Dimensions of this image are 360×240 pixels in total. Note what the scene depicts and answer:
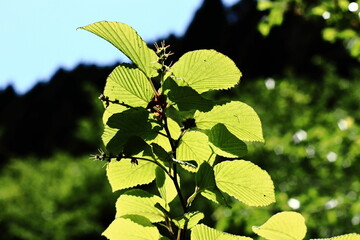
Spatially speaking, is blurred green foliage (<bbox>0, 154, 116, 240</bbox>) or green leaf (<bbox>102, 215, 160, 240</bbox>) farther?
blurred green foliage (<bbox>0, 154, 116, 240</bbox>)

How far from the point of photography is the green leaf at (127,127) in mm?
442

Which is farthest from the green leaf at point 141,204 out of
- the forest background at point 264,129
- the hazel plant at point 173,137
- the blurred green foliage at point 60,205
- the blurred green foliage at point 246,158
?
the blurred green foliage at point 60,205

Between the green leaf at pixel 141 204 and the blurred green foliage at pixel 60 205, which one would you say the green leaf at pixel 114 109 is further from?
the blurred green foliage at pixel 60 205

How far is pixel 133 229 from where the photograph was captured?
470 millimetres

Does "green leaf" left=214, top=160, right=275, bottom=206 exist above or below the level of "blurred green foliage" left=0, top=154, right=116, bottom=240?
above

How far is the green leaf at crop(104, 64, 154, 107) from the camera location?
0.46m

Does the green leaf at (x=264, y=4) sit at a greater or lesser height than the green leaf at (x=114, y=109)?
greater

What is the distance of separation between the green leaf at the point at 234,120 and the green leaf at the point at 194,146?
0.01m

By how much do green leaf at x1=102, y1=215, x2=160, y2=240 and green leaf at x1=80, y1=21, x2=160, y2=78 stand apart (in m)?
0.19

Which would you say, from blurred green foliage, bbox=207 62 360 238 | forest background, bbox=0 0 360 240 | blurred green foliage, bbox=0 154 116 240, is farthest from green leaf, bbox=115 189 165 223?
blurred green foliage, bbox=0 154 116 240

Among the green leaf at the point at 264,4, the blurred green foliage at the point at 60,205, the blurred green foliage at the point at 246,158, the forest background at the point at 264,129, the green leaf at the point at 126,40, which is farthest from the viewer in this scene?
the blurred green foliage at the point at 60,205

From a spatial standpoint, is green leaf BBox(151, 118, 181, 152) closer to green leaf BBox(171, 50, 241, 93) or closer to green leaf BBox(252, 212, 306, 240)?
green leaf BBox(171, 50, 241, 93)

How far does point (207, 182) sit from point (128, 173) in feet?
0.37

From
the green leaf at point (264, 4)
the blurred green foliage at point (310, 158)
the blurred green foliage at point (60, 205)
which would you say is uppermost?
the green leaf at point (264, 4)
